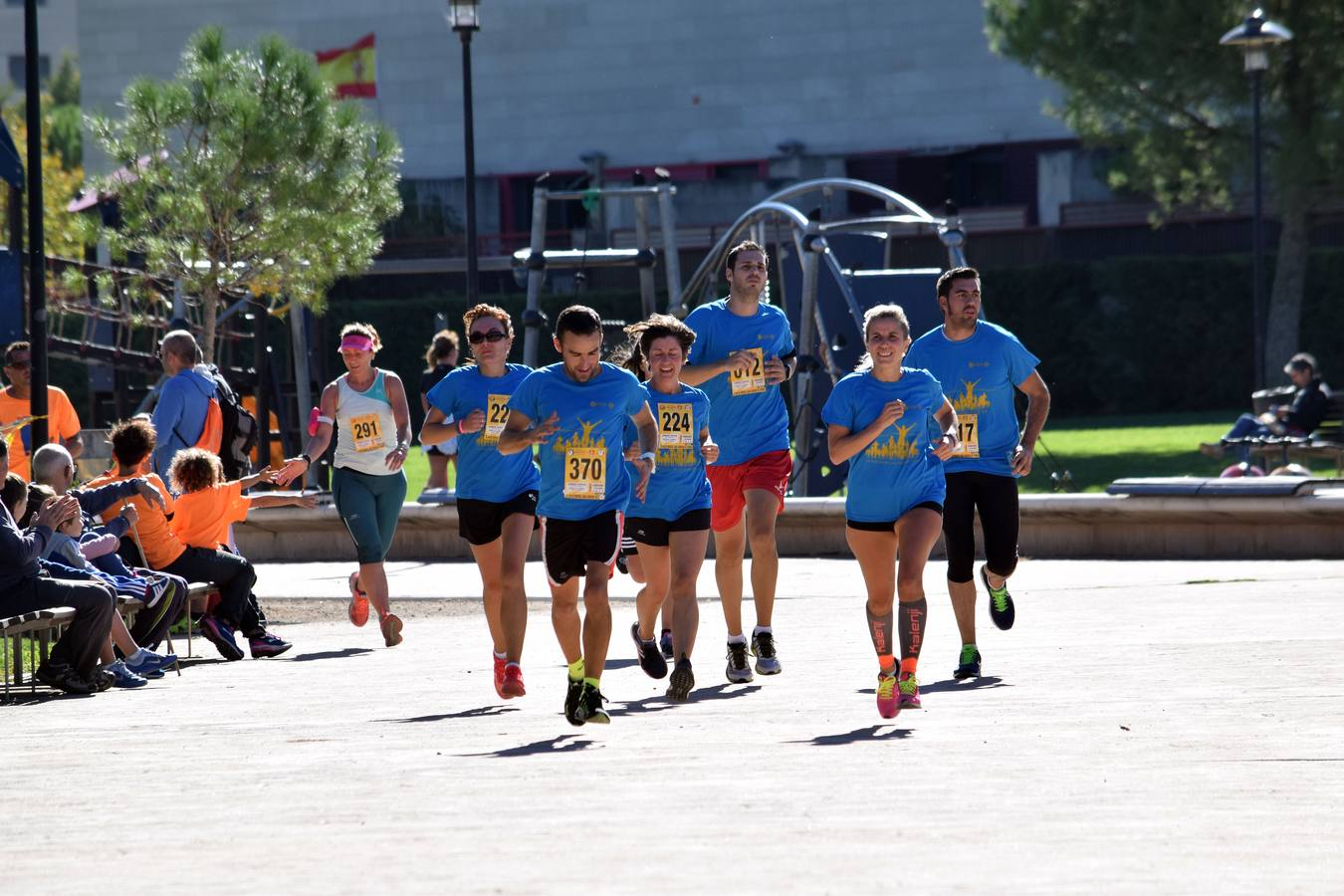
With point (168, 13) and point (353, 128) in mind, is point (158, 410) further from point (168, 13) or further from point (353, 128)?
point (168, 13)

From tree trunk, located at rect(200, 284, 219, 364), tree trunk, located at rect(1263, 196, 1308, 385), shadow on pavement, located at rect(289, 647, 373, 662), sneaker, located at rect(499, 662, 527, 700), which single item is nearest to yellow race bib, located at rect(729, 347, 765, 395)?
sneaker, located at rect(499, 662, 527, 700)

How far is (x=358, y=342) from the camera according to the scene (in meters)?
12.5

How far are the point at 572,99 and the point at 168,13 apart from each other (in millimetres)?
10577

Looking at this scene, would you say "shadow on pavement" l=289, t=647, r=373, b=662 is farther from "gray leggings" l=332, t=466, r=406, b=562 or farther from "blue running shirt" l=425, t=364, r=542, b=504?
"blue running shirt" l=425, t=364, r=542, b=504

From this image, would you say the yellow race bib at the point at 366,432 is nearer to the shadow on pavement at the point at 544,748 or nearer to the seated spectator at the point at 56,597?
the seated spectator at the point at 56,597

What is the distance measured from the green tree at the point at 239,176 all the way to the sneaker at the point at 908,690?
679 inches

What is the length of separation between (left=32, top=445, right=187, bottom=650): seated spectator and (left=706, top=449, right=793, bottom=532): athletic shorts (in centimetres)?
289

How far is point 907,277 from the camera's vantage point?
21188 millimetres

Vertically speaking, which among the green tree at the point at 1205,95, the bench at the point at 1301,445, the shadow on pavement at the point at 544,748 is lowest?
the shadow on pavement at the point at 544,748

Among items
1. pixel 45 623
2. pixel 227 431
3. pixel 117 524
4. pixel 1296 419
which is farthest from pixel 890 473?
pixel 1296 419

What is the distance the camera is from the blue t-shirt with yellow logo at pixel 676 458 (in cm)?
986

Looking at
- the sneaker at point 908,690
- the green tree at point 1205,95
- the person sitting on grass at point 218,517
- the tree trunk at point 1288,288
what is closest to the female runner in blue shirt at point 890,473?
the sneaker at point 908,690

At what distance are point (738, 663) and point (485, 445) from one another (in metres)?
1.50

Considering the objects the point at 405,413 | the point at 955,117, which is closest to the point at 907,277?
the point at 405,413
